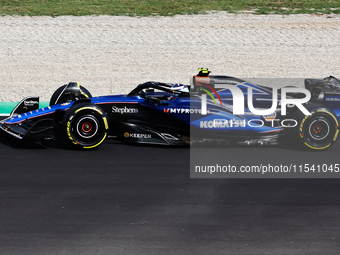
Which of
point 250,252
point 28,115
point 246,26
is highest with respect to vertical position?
point 246,26

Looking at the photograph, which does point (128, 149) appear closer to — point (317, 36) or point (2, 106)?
point (2, 106)

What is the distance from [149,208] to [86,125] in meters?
2.68

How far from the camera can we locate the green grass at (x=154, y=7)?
74.1 feet

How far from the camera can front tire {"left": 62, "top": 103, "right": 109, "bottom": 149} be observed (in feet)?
27.0

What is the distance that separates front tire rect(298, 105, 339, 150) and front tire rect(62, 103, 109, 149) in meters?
3.12

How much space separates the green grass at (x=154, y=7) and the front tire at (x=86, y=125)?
48.3 ft

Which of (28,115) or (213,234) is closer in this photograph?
(213,234)

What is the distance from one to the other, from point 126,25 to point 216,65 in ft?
17.2

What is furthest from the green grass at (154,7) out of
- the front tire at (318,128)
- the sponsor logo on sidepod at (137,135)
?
the front tire at (318,128)

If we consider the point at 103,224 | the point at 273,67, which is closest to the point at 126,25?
the point at 273,67

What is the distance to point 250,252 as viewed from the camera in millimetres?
4914

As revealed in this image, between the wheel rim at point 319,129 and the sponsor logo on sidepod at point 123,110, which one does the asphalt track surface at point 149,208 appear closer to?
the wheel rim at point 319,129

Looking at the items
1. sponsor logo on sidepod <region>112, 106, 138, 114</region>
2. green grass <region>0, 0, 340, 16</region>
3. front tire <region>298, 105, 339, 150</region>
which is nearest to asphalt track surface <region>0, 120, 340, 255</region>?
front tire <region>298, 105, 339, 150</region>

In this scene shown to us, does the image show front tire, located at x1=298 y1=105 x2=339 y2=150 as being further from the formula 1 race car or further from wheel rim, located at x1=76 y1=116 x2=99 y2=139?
wheel rim, located at x1=76 y1=116 x2=99 y2=139
